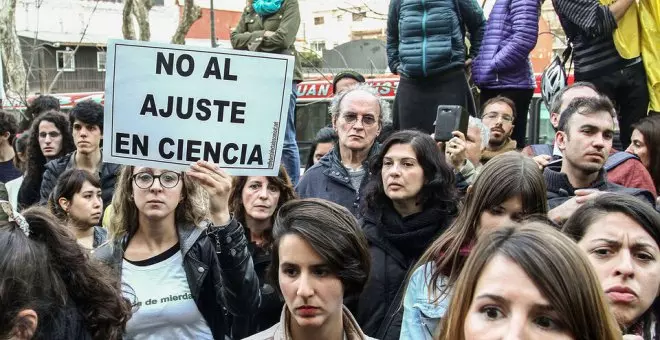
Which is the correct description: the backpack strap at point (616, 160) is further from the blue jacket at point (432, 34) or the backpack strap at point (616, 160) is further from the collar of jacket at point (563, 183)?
the blue jacket at point (432, 34)

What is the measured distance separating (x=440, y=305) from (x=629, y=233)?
86 cm

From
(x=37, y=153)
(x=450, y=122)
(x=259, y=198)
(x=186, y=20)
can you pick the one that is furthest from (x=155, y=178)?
(x=186, y=20)

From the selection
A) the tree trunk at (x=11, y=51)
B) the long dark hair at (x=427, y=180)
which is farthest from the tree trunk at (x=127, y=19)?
the long dark hair at (x=427, y=180)

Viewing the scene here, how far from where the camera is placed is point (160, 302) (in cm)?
400

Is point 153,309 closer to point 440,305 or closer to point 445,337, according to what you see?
point 440,305

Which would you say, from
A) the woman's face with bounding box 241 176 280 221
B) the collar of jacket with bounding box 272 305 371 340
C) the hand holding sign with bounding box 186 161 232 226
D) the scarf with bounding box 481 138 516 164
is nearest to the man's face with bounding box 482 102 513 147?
the scarf with bounding box 481 138 516 164

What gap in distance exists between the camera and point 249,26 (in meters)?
8.27

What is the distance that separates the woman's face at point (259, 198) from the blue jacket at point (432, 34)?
201 cm

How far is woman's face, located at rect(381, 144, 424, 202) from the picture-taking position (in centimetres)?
451

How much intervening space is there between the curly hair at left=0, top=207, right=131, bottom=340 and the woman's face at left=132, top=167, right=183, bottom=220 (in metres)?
0.93

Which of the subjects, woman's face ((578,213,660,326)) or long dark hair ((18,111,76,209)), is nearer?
woman's face ((578,213,660,326))

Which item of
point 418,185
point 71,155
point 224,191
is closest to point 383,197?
point 418,185

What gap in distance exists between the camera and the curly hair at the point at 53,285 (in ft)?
9.18

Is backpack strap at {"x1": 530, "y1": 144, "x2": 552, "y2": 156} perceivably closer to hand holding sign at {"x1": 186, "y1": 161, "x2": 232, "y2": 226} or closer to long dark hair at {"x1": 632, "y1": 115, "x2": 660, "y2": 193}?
long dark hair at {"x1": 632, "y1": 115, "x2": 660, "y2": 193}
